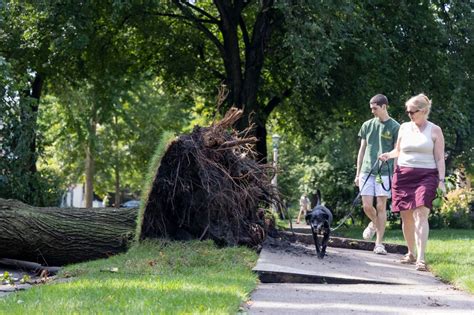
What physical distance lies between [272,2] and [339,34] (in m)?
2.38

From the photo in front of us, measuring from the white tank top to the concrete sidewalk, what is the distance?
4.04ft

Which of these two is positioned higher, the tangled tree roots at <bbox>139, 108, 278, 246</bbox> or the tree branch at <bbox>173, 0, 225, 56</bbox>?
the tree branch at <bbox>173, 0, 225, 56</bbox>

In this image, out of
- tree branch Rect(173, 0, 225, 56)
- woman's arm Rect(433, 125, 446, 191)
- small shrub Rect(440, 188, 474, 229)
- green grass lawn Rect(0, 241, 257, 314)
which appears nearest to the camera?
green grass lawn Rect(0, 241, 257, 314)

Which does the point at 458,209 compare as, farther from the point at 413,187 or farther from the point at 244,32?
the point at 413,187

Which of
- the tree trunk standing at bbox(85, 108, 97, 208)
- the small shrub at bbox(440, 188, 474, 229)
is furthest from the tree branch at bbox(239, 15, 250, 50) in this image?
the small shrub at bbox(440, 188, 474, 229)

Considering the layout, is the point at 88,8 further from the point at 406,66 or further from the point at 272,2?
the point at 406,66

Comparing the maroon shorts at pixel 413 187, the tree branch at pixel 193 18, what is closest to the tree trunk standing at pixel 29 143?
the tree branch at pixel 193 18

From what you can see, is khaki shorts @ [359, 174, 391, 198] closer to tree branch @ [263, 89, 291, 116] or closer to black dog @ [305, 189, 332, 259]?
black dog @ [305, 189, 332, 259]

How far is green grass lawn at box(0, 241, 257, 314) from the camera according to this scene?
5547 millimetres

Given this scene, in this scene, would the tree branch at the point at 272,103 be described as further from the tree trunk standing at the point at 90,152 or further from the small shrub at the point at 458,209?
the small shrub at the point at 458,209

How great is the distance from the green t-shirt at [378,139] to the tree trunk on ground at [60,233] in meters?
3.26

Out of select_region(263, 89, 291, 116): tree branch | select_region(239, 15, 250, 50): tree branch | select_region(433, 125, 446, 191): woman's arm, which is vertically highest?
select_region(239, 15, 250, 50): tree branch

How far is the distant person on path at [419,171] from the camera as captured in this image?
338 inches

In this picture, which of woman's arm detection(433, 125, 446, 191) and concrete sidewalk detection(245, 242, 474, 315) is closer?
concrete sidewalk detection(245, 242, 474, 315)
